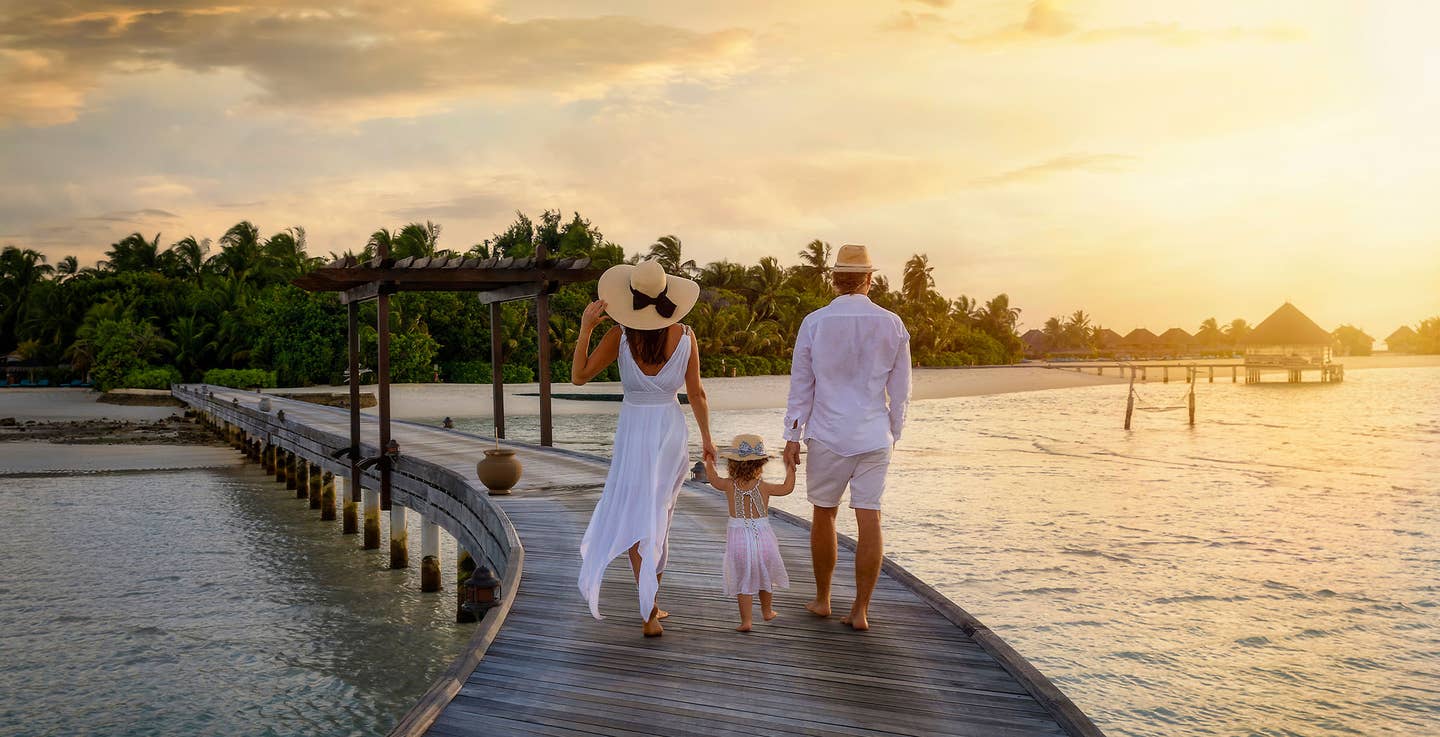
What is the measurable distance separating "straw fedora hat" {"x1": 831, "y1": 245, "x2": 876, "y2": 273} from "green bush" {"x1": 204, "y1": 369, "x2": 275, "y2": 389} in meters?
43.5

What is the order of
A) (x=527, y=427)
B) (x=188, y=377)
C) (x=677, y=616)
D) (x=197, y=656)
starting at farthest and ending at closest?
(x=188, y=377), (x=527, y=427), (x=197, y=656), (x=677, y=616)

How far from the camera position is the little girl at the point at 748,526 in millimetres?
4828

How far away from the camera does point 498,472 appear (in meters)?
9.45

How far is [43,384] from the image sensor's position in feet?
173

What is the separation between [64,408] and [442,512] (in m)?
40.9

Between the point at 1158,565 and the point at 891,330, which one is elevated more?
the point at 891,330

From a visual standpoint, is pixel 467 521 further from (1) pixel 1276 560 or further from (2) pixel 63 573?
(1) pixel 1276 560

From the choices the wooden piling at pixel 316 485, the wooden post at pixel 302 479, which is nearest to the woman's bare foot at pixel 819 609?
the wooden piling at pixel 316 485

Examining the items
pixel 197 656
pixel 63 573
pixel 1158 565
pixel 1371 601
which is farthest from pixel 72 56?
pixel 1371 601

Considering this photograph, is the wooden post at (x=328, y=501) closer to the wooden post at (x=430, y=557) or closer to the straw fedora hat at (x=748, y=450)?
the wooden post at (x=430, y=557)

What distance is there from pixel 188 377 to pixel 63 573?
39.9 m

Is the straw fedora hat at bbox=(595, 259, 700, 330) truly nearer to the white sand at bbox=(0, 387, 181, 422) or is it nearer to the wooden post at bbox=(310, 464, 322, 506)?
the wooden post at bbox=(310, 464, 322, 506)

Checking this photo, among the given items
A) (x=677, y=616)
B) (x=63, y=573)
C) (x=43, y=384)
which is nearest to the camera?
(x=677, y=616)

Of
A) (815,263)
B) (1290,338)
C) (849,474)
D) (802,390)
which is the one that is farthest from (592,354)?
(1290,338)
